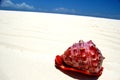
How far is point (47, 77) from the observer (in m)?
1.84

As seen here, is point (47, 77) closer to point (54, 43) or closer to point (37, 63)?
point (37, 63)

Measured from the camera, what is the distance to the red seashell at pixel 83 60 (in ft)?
6.24

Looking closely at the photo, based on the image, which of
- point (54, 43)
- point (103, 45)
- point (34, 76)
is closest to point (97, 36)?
point (103, 45)

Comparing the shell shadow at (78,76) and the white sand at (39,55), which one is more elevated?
the white sand at (39,55)

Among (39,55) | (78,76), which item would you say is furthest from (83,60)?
(39,55)

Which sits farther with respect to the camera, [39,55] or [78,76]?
[39,55]

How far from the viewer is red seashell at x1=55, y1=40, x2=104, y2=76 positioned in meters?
1.90

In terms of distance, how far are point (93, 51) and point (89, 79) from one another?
12.0 inches

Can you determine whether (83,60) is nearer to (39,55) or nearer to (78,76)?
(78,76)

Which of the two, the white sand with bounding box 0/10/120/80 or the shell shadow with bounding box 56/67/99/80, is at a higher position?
the white sand with bounding box 0/10/120/80

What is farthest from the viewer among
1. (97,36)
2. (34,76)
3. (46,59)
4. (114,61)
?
(97,36)

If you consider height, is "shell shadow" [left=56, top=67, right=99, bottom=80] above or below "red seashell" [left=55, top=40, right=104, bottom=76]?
below

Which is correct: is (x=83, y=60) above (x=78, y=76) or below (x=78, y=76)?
above

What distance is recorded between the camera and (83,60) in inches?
74.9
